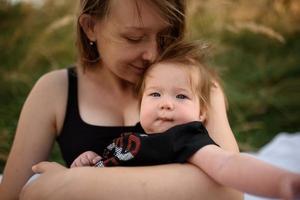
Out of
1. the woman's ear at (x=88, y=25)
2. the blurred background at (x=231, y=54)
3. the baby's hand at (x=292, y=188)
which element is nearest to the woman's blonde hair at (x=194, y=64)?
the woman's ear at (x=88, y=25)

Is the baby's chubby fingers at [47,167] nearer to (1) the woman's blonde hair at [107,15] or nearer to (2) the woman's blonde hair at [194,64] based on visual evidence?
(2) the woman's blonde hair at [194,64]

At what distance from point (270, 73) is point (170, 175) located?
310cm

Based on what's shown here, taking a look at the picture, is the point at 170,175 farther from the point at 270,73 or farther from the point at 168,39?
the point at 270,73

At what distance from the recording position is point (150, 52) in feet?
5.91

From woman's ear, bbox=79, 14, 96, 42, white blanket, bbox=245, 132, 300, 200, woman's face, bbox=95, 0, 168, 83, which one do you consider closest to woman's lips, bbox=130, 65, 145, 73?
woman's face, bbox=95, 0, 168, 83

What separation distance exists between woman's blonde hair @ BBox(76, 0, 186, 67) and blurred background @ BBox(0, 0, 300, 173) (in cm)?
127

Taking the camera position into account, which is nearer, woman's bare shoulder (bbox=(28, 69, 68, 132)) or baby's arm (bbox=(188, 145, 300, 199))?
baby's arm (bbox=(188, 145, 300, 199))

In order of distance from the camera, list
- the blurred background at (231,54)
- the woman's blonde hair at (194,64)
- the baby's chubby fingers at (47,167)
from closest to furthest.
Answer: the baby's chubby fingers at (47,167)
the woman's blonde hair at (194,64)
the blurred background at (231,54)

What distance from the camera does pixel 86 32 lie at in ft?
6.70

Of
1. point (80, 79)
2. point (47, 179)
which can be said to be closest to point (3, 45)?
point (80, 79)

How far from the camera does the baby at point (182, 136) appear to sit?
130 cm

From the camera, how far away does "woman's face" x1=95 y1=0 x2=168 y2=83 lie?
179 centimetres

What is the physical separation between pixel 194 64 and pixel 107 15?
1.19 ft

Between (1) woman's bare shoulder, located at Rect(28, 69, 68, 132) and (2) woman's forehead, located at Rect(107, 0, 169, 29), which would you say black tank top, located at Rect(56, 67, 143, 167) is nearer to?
(1) woman's bare shoulder, located at Rect(28, 69, 68, 132)
